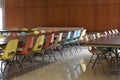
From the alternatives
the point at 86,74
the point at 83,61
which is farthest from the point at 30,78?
the point at 83,61

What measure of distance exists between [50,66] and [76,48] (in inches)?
148

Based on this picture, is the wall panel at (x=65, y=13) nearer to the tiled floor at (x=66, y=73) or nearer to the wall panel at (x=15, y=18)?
the wall panel at (x=15, y=18)

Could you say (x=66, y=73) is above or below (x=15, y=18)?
below

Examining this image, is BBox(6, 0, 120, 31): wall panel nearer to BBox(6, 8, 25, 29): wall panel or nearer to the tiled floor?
BBox(6, 8, 25, 29): wall panel

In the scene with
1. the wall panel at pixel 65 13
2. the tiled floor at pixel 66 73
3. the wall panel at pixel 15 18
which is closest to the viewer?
the tiled floor at pixel 66 73

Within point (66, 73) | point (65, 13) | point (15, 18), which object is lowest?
point (66, 73)

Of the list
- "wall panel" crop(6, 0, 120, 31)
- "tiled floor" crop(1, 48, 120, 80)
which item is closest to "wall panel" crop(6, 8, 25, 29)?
"wall panel" crop(6, 0, 120, 31)

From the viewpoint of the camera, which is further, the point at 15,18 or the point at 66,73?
the point at 15,18

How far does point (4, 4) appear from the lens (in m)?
14.8

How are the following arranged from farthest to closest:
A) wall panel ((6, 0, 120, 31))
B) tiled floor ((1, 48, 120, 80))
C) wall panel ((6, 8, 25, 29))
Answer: wall panel ((6, 8, 25, 29)) → wall panel ((6, 0, 120, 31)) → tiled floor ((1, 48, 120, 80))

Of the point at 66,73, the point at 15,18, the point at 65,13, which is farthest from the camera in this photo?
the point at 15,18

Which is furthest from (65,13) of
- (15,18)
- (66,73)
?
(66,73)

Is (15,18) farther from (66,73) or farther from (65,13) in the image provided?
(66,73)

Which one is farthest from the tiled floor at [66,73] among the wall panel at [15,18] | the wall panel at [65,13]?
the wall panel at [15,18]
